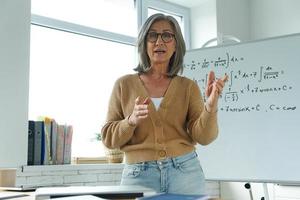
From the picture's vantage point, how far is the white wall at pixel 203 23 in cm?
325

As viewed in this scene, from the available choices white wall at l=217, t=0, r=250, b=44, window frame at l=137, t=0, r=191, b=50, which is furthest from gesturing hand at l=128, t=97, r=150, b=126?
white wall at l=217, t=0, r=250, b=44

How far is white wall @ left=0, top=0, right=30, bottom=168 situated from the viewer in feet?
6.53

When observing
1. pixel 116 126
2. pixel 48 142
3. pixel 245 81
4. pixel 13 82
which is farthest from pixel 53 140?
pixel 245 81

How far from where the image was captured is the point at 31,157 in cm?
211

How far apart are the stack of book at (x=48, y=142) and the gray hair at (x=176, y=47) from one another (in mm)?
971

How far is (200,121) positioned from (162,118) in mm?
127

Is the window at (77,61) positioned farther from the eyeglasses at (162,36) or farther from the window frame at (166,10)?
the eyeglasses at (162,36)

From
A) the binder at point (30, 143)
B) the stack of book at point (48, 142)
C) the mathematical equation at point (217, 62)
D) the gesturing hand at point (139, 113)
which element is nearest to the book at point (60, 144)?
the stack of book at point (48, 142)

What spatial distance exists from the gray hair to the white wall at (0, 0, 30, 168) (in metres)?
0.94

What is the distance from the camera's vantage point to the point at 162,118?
1.28 m

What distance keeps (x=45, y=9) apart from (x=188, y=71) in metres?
1.01

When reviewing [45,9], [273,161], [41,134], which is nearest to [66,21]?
[45,9]

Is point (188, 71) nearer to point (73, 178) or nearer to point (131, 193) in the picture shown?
point (73, 178)

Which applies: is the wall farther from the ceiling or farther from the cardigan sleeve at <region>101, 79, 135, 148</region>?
the cardigan sleeve at <region>101, 79, 135, 148</region>
